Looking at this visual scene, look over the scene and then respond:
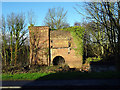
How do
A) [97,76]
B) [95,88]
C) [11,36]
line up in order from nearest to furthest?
[95,88]
[97,76]
[11,36]

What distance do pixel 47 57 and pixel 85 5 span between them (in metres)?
12.2

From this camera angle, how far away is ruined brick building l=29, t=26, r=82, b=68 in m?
22.4

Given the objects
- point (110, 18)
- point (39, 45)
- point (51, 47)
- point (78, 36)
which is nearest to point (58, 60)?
point (51, 47)

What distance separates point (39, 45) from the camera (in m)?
22.9

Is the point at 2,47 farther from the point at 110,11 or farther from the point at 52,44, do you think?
the point at 110,11

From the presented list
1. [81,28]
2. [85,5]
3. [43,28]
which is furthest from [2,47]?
[85,5]

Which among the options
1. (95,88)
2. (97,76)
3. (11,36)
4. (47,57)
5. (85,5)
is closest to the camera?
(95,88)

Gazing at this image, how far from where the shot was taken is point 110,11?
1133 cm

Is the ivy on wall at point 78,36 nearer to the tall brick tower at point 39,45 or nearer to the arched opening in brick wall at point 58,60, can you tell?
the arched opening in brick wall at point 58,60

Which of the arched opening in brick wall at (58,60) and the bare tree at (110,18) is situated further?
the arched opening in brick wall at (58,60)

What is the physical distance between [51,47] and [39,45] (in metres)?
2.08

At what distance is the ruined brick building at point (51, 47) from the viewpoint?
22375mm

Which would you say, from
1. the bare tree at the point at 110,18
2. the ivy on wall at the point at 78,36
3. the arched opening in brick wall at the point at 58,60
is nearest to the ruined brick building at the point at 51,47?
the arched opening in brick wall at the point at 58,60

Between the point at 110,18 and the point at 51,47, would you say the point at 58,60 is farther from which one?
the point at 110,18
